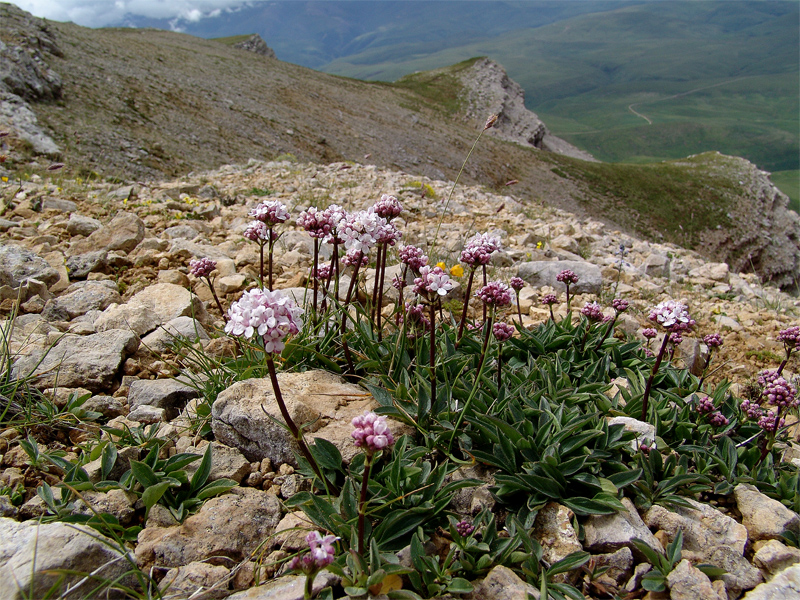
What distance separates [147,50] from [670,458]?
50.9 meters

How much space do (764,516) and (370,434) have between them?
2522 millimetres

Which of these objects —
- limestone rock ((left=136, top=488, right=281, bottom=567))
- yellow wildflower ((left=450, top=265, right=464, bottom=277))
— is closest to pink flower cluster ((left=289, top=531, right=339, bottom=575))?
limestone rock ((left=136, top=488, right=281, bottom=567))

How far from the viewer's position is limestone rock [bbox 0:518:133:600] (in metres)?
1.95

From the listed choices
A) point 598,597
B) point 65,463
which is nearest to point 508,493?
point 598,597

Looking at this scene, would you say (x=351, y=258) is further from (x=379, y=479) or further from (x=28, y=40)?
(x=28, y=40)

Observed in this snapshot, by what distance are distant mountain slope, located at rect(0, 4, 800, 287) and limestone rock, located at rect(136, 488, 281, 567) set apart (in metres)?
7.60

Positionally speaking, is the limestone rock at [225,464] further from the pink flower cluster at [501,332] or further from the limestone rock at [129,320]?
the pink flower cluster at [501,332]

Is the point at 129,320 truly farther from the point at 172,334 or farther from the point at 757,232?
the point at 757,232

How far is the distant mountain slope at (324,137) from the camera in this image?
21.2 m

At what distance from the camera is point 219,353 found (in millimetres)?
4078

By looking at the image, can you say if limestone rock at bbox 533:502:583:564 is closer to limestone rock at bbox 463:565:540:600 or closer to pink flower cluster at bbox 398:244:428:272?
limestone rock at bbox 463:565:540:600

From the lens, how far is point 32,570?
6.21ft

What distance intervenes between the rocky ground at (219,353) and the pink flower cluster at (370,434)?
2.63 feet

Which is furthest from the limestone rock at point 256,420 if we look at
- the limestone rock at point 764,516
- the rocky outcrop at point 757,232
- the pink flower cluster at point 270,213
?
the rocky outcrop at point 757,232
